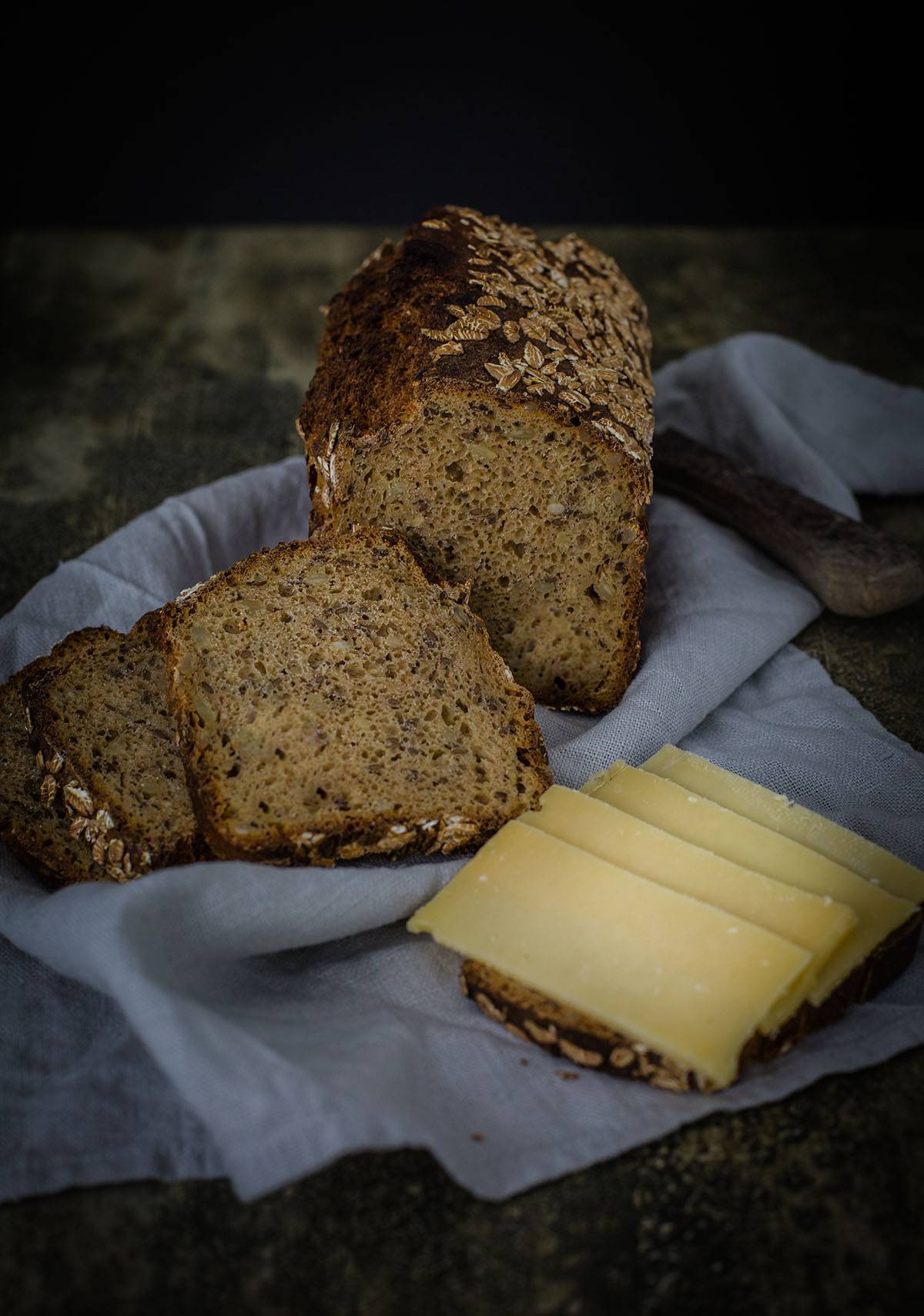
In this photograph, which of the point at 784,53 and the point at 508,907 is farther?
the point at 784,53

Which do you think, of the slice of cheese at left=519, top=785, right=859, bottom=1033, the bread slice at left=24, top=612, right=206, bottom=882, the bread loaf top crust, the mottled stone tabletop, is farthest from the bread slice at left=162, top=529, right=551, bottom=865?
the mottled stone tabletop

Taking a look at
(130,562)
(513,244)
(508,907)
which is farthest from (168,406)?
(508,907)

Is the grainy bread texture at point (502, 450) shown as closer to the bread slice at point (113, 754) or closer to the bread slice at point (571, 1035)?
the bread slice at point (113, 754)

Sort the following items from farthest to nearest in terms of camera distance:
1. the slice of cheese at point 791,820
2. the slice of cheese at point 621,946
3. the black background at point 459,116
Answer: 1. the black background at point 459,116
2. the slice of cheese at point 791,820
3. the slice of cheese at point 621,946

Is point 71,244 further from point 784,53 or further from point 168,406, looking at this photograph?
point 784,53

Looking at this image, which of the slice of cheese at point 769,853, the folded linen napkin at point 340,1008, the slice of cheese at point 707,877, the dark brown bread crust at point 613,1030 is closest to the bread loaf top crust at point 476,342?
the folded linen napkin at point 340,1008

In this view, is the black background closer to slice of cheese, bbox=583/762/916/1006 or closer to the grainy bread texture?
the grainy bread texture
